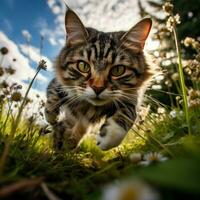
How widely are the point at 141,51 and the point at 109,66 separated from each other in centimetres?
52

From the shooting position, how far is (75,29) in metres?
3.79

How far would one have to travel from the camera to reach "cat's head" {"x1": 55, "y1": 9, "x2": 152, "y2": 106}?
10.7 ft

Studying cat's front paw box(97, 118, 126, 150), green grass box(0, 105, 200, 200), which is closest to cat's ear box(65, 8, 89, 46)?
green grass box(0, 105, 200, 200)

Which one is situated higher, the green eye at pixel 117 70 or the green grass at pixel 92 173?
the green eye at pixel 117 70

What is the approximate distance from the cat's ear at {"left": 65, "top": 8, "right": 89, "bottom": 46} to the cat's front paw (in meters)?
1.42

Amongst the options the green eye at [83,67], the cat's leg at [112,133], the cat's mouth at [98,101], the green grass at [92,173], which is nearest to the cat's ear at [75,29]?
the green eye at [83,67]

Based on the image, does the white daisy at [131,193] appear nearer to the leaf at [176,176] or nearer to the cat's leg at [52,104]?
the leaf at [176,176]

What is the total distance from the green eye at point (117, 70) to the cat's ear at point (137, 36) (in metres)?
0.30

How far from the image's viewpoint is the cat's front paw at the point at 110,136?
97.4 inches

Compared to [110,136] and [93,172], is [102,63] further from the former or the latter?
[93,172]

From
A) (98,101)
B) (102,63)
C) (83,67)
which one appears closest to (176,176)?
(98,101)

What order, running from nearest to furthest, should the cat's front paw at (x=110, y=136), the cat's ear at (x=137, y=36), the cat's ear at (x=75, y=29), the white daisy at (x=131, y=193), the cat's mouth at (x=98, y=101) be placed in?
the white daisy at (x=131, y=193), the cat's front paw at (x=110, y=136), the cat's mouth at (x=98, y=101), the cat's ear at (x=137, y=36), the cat's ear at (x=75, y=29)

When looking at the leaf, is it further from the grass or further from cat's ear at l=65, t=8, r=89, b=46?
cat's ear at l=65, t=8, r=89, b=46

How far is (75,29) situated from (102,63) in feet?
1.95
